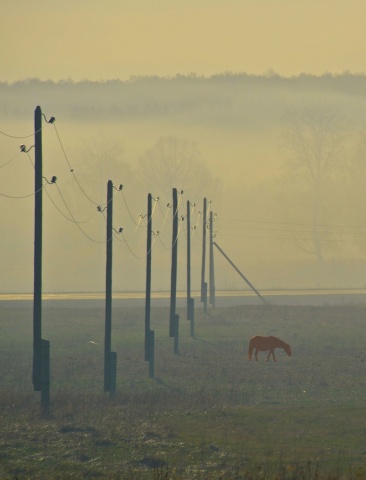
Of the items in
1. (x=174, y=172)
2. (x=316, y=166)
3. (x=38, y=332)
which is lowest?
(x=38, y=332)

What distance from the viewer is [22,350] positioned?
161ft

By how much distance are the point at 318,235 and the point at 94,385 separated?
103392 millimetres

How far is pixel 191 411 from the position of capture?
101ft

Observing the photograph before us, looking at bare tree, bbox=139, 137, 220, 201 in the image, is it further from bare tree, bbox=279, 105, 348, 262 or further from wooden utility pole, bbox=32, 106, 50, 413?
wooden utility pole, bbox=32, 106, 50, 413

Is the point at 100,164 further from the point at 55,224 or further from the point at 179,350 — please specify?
the point at 179,350

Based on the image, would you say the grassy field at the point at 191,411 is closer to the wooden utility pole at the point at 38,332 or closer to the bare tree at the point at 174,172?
the wooden utility pole at the point at 38,332

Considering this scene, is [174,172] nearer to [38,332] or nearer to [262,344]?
[262,344]

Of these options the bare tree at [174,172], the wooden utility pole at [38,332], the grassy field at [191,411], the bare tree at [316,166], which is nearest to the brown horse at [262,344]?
the grassy field at [191,411]

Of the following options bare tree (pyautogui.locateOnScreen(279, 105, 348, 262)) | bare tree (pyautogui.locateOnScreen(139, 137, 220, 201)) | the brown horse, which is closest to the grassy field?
the brown horse

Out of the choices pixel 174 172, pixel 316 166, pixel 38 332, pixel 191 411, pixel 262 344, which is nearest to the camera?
pixel 191 411

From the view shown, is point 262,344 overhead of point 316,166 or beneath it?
beneath

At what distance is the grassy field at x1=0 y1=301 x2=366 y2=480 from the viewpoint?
2311 cm

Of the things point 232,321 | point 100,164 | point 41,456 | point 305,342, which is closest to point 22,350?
point 305,342

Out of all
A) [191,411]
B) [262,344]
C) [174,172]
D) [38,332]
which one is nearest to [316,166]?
[174,172]
